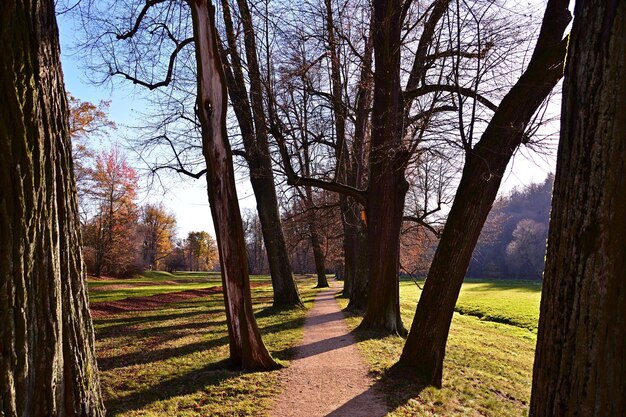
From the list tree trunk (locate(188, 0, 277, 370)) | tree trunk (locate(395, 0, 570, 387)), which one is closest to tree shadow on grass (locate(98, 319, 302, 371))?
tree trunk (locate(188, 0, 277, 370))

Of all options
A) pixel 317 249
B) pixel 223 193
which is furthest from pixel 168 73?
pixel 317 249

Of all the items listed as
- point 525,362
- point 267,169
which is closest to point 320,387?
point 525,362

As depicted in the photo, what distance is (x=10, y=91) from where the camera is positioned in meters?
2.17

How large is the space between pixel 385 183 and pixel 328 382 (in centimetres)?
487

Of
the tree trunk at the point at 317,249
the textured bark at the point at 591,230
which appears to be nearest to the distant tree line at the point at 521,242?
the tree trunk at the point at 317,249

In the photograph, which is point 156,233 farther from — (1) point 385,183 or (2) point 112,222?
(1) point 385,183

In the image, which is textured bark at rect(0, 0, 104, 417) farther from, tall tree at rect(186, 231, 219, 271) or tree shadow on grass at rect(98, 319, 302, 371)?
tall tree at rect(186, 231, 219, 271)

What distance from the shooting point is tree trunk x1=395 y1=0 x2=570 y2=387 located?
559cm

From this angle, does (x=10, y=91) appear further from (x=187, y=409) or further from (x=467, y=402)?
(x=467, y=402)

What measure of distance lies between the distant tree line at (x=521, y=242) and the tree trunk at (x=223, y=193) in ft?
173

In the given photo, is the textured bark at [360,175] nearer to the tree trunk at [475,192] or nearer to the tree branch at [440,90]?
the tree branch at [440,90]

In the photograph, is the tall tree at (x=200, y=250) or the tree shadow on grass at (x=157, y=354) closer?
the tree shadow on grass at (x=157, y=354)

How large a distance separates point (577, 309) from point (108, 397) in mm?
5473

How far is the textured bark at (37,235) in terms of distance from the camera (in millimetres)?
2152
